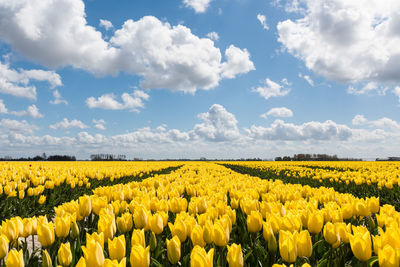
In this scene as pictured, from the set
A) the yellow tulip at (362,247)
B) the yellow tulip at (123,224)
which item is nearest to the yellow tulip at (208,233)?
the yellow tulip at (123,224)

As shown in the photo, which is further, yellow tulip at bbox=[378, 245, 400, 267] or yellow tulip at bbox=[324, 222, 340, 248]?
yellow tulip at bbox=[324, 222, 340, 248]

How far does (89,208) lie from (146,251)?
1.65 metres

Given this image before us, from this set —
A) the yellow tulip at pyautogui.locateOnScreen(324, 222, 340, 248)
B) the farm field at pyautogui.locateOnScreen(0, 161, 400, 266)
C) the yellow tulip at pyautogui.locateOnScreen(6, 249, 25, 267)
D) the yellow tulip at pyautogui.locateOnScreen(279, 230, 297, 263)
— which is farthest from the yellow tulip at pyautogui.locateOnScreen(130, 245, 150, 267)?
the yellow tulip at pyautogui.locateOnScreen(324, 222, 340, 248)

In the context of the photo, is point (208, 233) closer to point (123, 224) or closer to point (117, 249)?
point (117, 249)

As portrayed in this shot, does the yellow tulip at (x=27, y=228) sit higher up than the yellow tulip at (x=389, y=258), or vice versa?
the yellow tulip at (x=389, y=258)

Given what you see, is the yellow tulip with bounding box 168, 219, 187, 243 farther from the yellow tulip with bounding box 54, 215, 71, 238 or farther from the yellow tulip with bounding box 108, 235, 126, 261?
the yellow tulip with bounding box 54, 215, 71, 238

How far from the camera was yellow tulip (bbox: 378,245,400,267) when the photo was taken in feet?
4.74

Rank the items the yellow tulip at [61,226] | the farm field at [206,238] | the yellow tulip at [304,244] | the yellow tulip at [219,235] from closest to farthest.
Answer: the farm field at [206,238] < the yellow tulip at [304,244] < the yellow tulip at [219,235] < the yellow tulip at [61,226]

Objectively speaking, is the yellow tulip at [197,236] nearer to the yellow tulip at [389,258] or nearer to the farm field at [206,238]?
the farm field at [206,238]

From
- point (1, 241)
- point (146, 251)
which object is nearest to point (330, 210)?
point (146, 251)

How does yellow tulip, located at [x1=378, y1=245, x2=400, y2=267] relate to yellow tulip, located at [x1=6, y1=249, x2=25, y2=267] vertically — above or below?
above

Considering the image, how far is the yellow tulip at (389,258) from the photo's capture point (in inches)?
56.8

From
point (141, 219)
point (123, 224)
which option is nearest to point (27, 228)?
point (123, 224)

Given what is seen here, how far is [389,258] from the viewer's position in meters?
1.46
